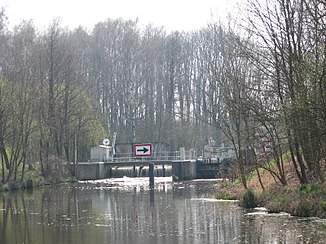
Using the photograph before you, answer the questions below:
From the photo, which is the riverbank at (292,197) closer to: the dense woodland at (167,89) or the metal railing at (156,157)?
the dense woodland at (167,89)

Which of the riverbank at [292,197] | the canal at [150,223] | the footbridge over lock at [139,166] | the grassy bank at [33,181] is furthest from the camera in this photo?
the footbridge over lock at [139,166]

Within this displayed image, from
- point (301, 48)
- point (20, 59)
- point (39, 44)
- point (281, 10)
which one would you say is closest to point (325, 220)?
point (301, 48)

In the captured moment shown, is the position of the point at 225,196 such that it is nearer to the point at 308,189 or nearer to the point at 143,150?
the point at 308,189

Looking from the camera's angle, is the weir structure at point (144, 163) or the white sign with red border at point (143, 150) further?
the white sign with red border at point (143, 150)

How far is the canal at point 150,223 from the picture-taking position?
61.3ft

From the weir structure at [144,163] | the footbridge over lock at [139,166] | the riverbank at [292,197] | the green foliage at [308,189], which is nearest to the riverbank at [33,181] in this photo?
the footbridge over lock at [139,166]

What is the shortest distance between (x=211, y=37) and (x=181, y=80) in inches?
239

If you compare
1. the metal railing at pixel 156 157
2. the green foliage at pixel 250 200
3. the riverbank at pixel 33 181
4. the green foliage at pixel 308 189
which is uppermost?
the metal railing at pixel 156 157

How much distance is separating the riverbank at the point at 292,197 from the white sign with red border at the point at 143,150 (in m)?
30.2

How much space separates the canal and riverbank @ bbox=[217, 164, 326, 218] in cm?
49

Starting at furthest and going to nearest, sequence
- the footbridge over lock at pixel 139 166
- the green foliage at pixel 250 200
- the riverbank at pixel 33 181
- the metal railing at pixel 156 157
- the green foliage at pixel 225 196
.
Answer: the metal railing at pixel 156 157 → the footbridge over lock at pixel 139 166 → the riverbank at pixel 33 181 → the green foliage at pixel 225 196 → the green foliage at pixel 250 200

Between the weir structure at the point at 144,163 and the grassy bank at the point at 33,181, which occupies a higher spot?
the weir structure at the point at 144,163

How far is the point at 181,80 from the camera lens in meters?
73.9

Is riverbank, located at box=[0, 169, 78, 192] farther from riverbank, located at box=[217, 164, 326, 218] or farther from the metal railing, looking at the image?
riverbank, located at box=[217, 164, 326, 218]
